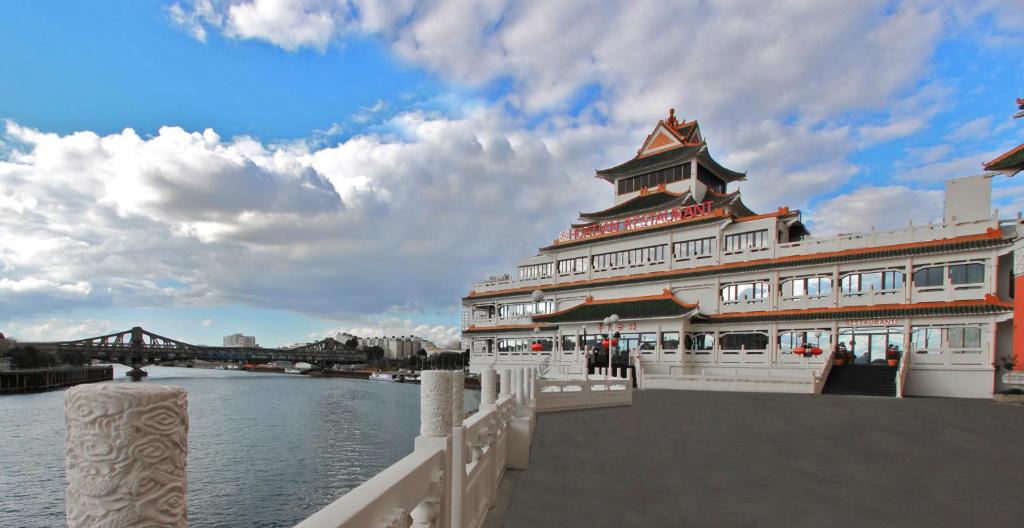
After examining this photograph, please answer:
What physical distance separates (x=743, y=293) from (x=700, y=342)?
12.9 ft

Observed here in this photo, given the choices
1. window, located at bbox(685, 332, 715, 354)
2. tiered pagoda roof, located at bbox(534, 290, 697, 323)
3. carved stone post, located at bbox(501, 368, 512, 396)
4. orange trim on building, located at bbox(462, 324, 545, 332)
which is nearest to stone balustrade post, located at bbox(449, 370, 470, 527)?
carved stone post, located at bbox(501, 368, 512, 396)

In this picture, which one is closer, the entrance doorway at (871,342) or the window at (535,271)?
the entrance doorway at (871,342)

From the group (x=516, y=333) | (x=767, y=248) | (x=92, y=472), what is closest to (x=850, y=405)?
(x=767, y=248)

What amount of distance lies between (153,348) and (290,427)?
6319 cm

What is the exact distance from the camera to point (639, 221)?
40250 mm

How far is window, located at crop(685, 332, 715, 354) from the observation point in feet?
115

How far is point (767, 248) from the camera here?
3388 cm

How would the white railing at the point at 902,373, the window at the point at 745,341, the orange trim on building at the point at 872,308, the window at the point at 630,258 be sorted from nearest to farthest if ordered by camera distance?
1. the white railing at the point at 902,373
2. the orange trim on building at the point at 872,308
3. the window at the point at 745,341
4. the window at the point at 630,258

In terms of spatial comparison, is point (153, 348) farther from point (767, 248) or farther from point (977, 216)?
point (977, 216)

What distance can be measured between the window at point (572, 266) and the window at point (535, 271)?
95 centimetres

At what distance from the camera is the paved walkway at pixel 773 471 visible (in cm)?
738

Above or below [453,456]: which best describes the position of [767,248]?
above

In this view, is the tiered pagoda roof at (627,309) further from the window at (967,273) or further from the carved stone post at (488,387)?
the carved stone post at (488,387)

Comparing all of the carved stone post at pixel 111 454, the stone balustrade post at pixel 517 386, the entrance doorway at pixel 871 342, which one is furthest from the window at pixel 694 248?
the carved stone post at pixel 111 454
